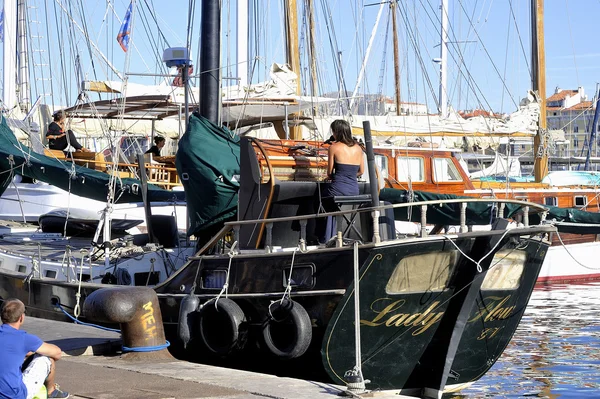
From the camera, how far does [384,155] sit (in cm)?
2378

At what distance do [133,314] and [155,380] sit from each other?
1.28 metres

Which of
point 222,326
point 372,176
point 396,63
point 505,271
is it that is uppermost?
point 396,63

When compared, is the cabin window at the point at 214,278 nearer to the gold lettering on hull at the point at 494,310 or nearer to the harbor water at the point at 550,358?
the gold lettering on hull at the point at 494,310

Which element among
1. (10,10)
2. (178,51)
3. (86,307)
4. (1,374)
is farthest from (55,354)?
(10,10)

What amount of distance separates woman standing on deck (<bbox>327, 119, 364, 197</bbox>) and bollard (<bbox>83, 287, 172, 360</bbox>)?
2316 millimetres

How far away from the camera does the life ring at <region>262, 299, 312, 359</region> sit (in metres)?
9.79

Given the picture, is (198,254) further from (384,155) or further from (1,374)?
(384,155)

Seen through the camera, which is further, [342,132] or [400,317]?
[342,132]

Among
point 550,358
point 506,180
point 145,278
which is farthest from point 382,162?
point 145,278

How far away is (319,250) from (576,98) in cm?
9819

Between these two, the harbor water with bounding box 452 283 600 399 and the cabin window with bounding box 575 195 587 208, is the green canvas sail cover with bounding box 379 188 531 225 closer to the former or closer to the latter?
the harbor water with bounding box 452 283 600 399

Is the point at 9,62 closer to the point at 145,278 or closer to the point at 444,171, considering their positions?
the point at 444,171

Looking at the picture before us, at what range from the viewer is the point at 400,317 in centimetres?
996

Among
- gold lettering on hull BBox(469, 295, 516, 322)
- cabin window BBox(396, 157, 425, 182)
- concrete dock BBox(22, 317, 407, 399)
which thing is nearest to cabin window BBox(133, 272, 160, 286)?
concrete dock BBox(22, 317, 407, 399)
